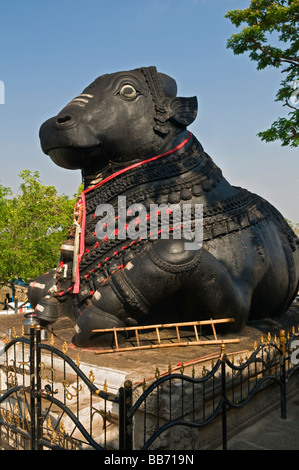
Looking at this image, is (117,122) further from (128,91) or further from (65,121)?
(65,121)

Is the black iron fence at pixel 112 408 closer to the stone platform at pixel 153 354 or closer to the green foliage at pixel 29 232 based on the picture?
the stone platform at pixel 153 354

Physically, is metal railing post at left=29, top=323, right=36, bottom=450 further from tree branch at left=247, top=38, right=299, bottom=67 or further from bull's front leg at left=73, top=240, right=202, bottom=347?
tree branch at left=247, top=38, right=299, bottom=67

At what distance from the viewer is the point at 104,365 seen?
15.4 feet

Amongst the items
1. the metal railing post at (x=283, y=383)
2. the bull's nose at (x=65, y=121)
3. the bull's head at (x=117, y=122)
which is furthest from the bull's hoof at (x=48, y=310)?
the metal railing post at (x=283, y=383)

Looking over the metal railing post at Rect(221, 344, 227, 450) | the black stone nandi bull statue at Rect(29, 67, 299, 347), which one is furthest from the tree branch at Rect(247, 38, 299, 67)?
the metal railing post at Rect(221, 344, 227, 450)

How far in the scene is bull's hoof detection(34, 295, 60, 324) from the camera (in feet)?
20.4

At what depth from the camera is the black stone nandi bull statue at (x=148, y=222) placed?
17.6 ft

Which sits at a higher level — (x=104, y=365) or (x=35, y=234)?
(x=35, y=234)

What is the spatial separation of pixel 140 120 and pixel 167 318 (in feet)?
9.69

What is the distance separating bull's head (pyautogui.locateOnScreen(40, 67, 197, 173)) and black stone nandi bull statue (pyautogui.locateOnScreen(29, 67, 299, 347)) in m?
0.02

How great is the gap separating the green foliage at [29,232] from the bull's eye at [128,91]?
37.2ft

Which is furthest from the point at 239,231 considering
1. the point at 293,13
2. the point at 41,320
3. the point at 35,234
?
the point at 35,234
